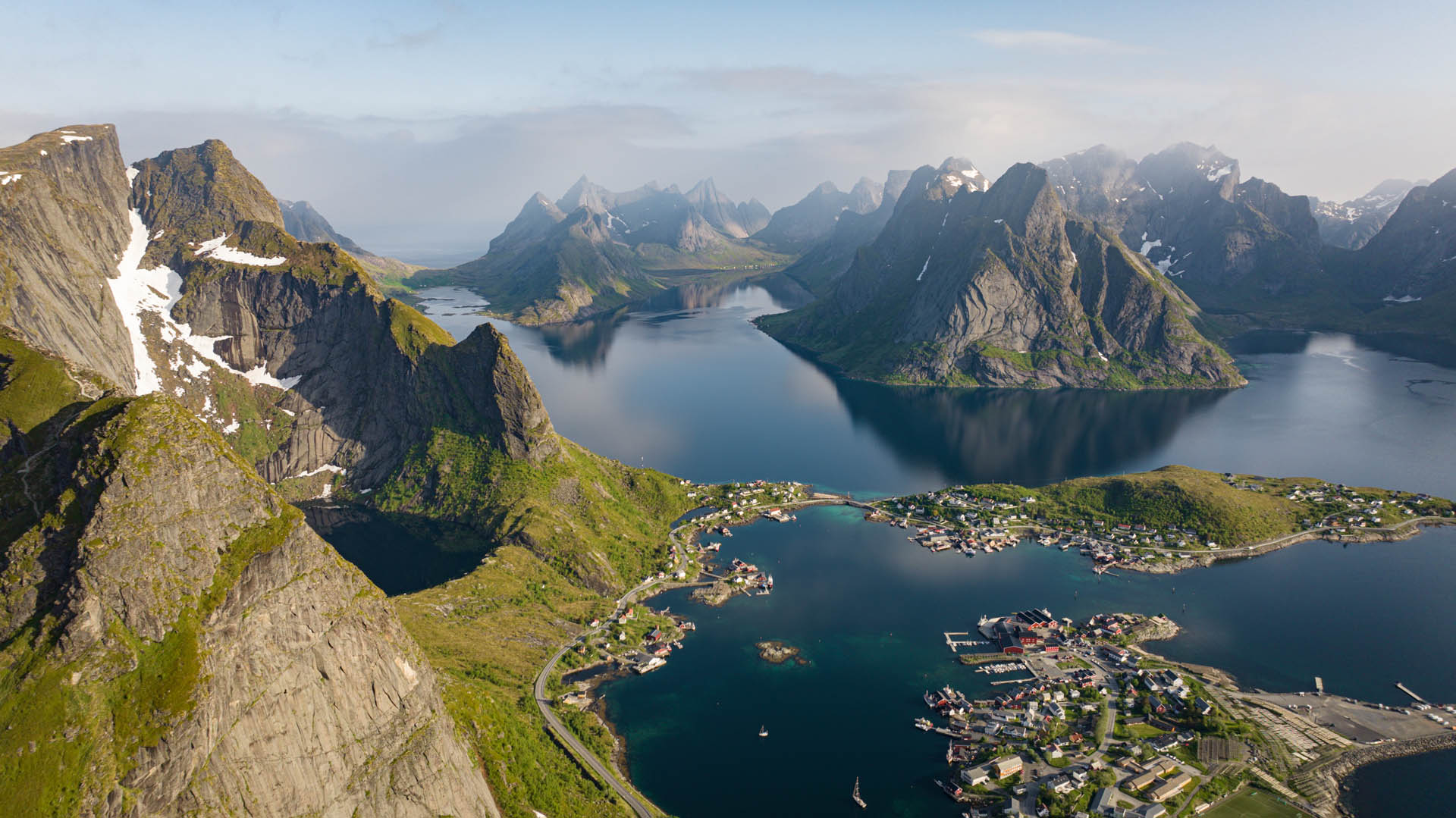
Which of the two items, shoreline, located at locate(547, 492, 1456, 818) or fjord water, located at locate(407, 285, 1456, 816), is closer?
shoreline, located at locate(547, 492, 1456, 818)

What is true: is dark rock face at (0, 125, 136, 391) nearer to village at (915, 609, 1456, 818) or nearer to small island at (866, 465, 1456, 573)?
village at (915, 609, 1456, 818)

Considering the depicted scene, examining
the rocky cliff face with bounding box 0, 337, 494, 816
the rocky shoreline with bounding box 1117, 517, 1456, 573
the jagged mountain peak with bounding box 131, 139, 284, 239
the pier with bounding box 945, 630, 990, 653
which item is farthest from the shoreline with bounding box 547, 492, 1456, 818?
the jagged mountain peak with bounding box 131, 139, 284, 239

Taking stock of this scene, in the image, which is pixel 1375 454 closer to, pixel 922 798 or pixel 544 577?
pixel 922 798

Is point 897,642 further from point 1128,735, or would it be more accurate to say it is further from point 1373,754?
point 1373,754

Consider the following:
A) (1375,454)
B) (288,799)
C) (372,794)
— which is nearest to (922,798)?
(372,794)

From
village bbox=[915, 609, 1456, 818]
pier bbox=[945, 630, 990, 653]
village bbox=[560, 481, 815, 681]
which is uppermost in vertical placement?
village bbox=[915, 609, 1456, 818]

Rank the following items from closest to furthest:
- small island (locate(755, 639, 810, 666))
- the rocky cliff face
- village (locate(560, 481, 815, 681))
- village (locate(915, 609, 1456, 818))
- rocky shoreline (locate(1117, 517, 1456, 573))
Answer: the rocky cliff face, village (locate(915, 609, 1456, 818)), village (locate(560, 481, 815, 681)), small island (locate(755, 639, 810, 666)), rocky shoreline (locate(1117, 517, 1456, 573))

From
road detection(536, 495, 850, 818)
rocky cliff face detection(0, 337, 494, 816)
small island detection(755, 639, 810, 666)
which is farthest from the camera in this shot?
small island detection(755, 639, 810, 666)

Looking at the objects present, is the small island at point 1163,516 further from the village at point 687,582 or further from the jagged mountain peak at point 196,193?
the jagged mountain peak at point 196,193
